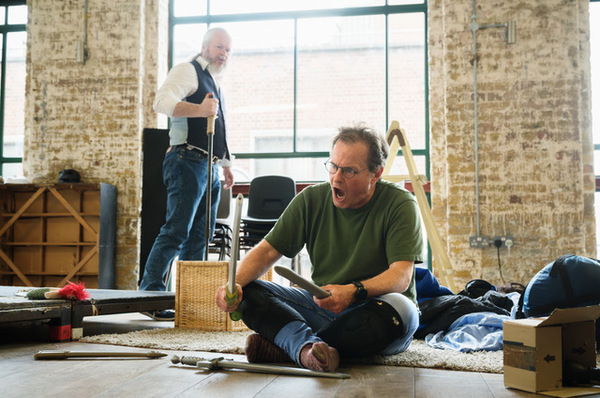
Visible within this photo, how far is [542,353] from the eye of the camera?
5.47ft

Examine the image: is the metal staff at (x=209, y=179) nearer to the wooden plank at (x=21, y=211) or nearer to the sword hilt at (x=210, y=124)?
the sword hilt at (x=210, y=124)

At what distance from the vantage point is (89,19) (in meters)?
6.24

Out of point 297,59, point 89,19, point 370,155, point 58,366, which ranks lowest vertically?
point 58,366

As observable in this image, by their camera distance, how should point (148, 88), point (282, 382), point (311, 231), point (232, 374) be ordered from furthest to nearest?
point (148, 88) → point (311, 231) → point (232, 374) → point (282, 382)

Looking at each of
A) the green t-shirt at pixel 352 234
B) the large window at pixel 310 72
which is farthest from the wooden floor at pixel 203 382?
the large window at pixel 310 72

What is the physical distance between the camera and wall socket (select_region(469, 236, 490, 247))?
535 centimetres

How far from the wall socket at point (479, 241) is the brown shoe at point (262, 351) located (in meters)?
3.69

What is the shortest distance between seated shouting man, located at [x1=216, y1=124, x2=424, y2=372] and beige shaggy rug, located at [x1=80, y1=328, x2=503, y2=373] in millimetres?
98

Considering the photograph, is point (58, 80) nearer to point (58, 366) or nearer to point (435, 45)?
point (435, 45)

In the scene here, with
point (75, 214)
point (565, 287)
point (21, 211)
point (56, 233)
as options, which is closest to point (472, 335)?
point (565, 287)

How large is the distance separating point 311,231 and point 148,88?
446 cm

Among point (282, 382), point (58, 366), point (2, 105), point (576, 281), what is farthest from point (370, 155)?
point (2, 105)

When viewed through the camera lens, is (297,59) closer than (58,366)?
No

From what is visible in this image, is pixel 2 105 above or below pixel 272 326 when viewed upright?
above
